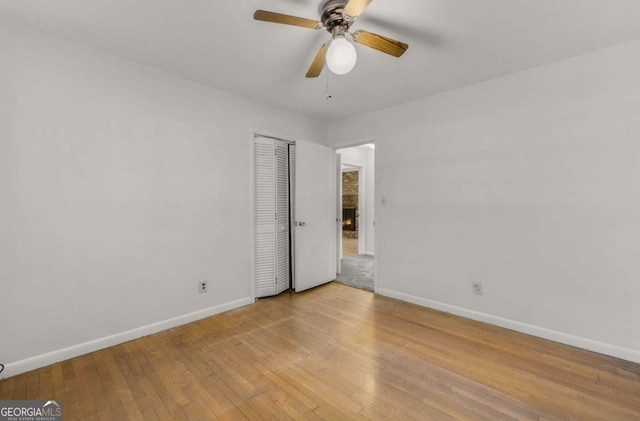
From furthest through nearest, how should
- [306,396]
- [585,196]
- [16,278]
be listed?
[585,196]
[16,278]
[306,396]

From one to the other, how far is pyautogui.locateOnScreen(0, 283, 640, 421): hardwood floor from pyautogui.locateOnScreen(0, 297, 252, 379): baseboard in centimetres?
6

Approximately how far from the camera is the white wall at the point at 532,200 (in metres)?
2.18

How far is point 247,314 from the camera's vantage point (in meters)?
3.02

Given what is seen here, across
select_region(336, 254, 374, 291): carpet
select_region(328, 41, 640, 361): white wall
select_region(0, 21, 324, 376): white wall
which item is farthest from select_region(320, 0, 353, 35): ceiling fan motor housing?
select_region(336, 254, 374, 291): carpet

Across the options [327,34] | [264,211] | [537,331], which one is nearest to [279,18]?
[327,34]

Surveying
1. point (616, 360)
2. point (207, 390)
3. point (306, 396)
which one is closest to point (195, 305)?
point (207, 390)

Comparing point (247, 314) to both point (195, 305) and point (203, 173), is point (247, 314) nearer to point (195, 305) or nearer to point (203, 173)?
point (195, 305)

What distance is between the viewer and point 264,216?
11.4 ft

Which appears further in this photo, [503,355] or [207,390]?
[503,355]

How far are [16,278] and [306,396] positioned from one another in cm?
225

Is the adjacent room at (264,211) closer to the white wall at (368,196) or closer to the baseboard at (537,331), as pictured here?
the baseboard at (537,331)

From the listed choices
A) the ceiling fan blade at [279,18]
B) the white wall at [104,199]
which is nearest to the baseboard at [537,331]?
the white wall at [104,199]

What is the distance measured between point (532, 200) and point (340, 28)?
2.32 m

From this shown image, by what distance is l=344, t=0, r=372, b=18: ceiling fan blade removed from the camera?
4.59ft
